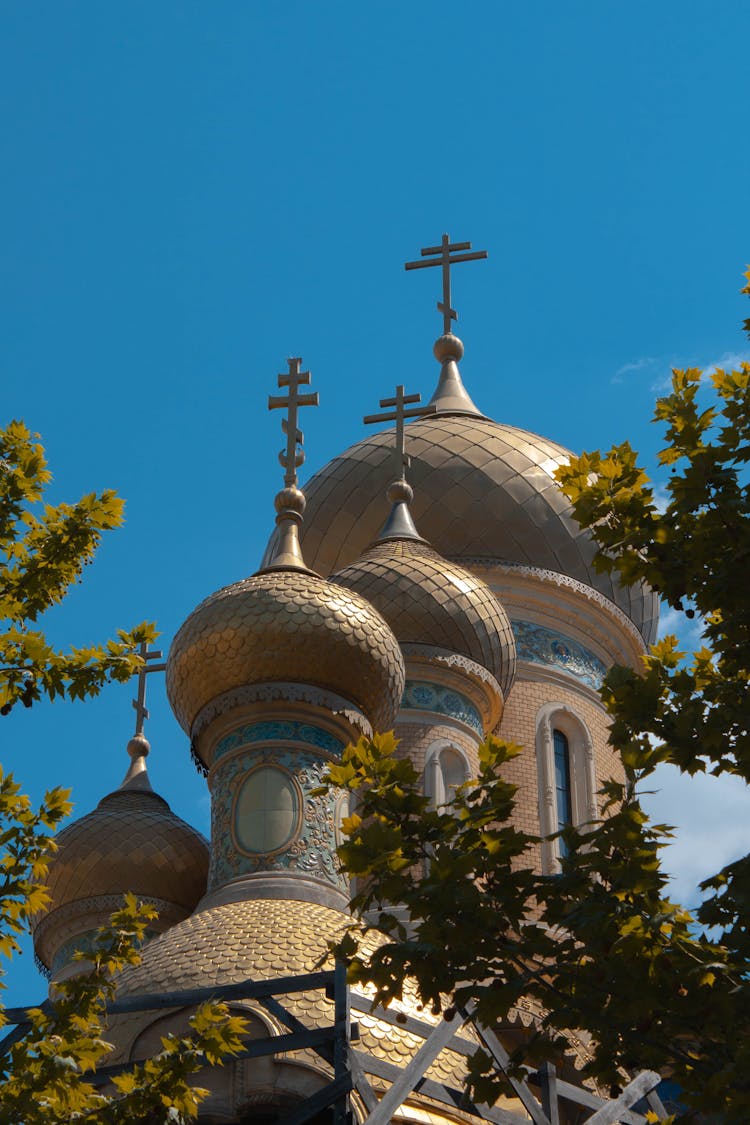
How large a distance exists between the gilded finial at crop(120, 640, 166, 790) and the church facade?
0.04 meters

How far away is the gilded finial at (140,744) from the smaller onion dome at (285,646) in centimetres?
313

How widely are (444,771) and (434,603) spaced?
1.31m

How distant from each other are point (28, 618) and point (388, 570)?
781cm

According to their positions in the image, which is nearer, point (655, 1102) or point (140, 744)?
point (655, 1102)

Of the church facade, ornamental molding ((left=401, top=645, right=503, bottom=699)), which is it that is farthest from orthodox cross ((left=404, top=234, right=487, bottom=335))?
ornamental molding ((left=401, top=645, right=503, bottom=699))

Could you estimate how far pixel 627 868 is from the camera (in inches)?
221

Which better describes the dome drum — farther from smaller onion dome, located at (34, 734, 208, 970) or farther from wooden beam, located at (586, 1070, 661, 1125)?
wooden beam, located at (586, 1070, 661, 1125)

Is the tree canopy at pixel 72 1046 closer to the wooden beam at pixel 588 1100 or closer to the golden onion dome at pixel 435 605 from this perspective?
the wooden beam at pixel 588 1100

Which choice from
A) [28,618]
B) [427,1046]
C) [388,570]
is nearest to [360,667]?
[388,570]

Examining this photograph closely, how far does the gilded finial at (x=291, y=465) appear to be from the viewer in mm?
13398

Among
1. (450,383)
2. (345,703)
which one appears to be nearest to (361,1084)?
(345,703)

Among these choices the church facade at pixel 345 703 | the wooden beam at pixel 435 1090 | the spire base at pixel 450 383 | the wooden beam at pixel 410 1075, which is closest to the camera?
the wooden beam at pixel 410 1075

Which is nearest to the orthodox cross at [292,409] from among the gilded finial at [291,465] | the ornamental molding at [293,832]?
the gilded finial at [291,465]

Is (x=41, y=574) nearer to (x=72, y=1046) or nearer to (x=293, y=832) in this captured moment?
(x=72, y=1046)
